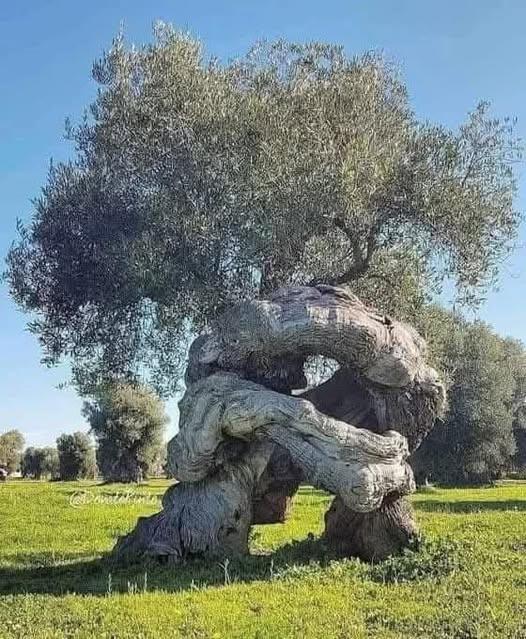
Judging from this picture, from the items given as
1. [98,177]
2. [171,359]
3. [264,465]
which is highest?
[98,177]

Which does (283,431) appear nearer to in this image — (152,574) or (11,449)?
(152,574)

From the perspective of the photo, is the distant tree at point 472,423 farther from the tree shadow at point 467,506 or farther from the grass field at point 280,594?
the grass field at point 280,594

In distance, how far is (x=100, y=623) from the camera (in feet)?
32.4

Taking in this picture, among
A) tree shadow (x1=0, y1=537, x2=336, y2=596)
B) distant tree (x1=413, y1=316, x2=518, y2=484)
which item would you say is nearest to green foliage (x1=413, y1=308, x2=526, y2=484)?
distant tree (x1=413, y1=316, x2=518, y2=484)

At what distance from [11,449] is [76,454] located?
30.6 metres

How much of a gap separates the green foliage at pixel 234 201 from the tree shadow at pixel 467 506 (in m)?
13.3

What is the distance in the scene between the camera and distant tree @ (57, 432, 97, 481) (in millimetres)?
75500

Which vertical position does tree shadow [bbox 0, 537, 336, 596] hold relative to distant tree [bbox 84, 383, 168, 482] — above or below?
below

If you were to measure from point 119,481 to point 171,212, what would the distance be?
48586mm

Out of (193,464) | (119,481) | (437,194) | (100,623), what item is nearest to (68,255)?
(193,464)

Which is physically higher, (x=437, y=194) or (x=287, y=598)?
(x=437, y=194)

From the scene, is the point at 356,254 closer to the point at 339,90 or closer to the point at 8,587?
the point at 339,90

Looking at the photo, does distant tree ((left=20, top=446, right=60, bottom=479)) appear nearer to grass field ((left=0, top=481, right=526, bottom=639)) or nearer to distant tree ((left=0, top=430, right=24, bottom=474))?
distant tree ((left=0, top=430, right=24, bottom=474))

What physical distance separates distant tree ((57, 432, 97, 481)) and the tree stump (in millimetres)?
62237
